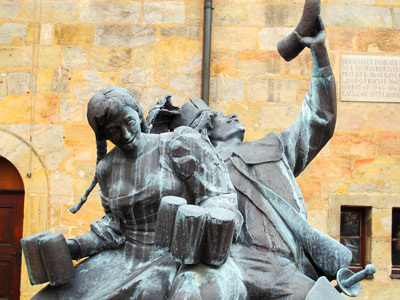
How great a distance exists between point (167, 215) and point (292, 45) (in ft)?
3.25

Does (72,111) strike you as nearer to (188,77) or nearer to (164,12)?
(188,77)

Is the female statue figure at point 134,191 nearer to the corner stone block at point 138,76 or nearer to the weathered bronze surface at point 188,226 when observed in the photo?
the weathered bronze surface at point 188,226

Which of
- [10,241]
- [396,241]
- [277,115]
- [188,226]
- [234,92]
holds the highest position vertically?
[234,92]

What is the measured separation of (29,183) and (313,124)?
3842 millimetres

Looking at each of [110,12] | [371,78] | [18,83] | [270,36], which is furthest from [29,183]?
[371,78]

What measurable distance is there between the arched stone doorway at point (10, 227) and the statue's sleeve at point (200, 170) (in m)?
4.34

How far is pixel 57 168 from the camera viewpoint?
5.51 m

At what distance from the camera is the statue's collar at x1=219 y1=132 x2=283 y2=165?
2336mm

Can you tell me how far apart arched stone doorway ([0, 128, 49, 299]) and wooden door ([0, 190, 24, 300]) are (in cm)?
28

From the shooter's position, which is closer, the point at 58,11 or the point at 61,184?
the point at 61,184

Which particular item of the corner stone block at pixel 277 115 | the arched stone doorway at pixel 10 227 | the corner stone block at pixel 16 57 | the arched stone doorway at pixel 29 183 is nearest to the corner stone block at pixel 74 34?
the corner stone block at pixel 16 57

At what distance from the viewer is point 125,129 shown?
5.98ft

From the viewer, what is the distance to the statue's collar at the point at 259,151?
2.34 metres

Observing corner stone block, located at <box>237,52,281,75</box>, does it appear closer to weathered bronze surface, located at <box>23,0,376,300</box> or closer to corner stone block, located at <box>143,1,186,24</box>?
corner stone block, located at <box>143,1,186,24</box>
